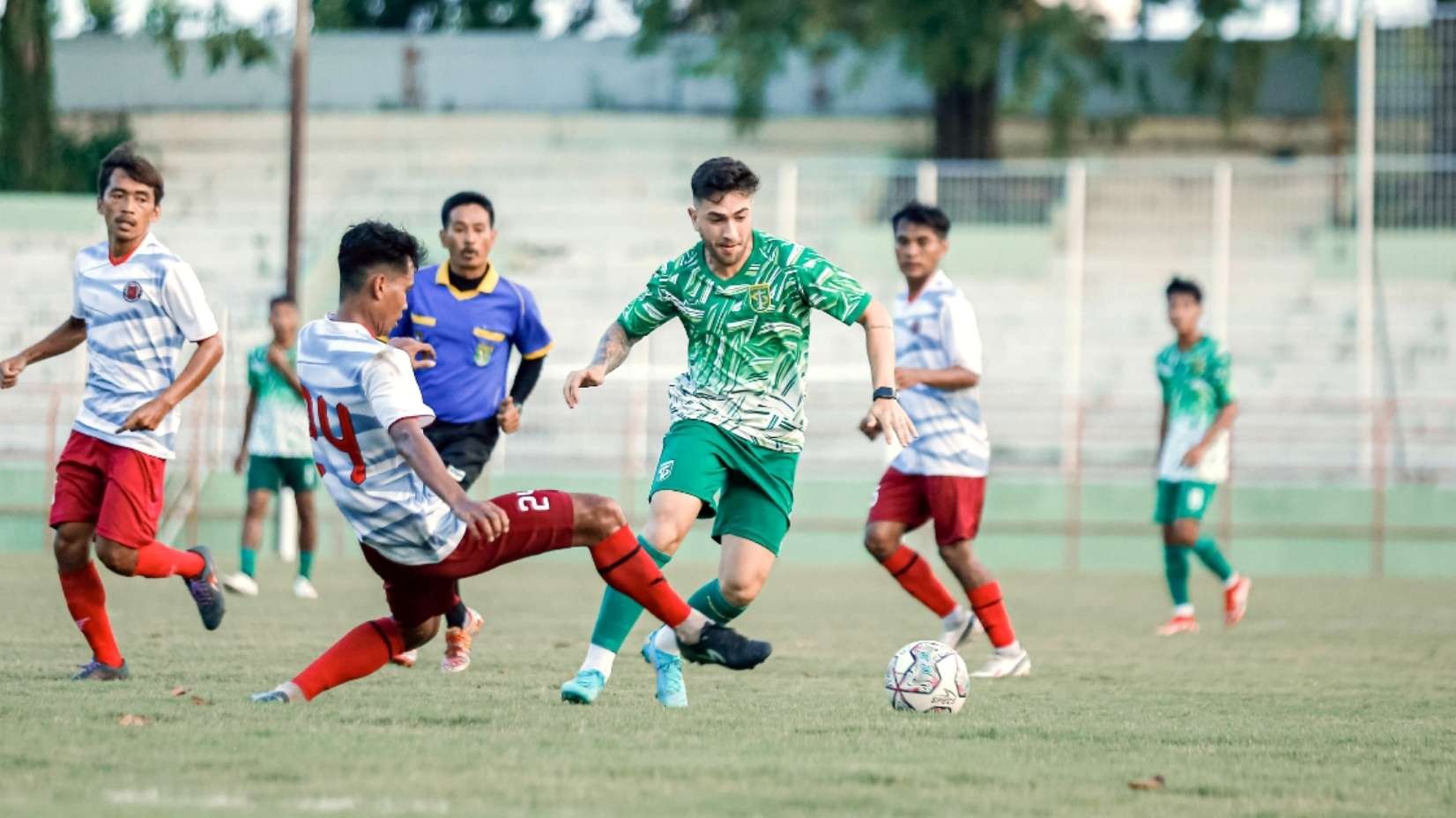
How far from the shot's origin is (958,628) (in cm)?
1045

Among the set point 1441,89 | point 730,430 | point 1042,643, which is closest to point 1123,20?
point 1441,89

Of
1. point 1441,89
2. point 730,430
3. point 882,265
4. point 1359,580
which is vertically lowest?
point 1359,580

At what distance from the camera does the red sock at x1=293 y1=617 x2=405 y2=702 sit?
686 cm

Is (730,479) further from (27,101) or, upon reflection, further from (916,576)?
(27,101)

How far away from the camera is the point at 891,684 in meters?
7.56

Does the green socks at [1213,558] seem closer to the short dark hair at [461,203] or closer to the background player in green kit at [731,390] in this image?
the short dark hair at [461,203]

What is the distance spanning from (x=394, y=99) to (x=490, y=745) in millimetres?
30460

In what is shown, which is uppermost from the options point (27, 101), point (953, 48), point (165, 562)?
point (953, 48)

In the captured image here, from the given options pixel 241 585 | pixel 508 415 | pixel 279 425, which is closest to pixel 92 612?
pixel 508 415

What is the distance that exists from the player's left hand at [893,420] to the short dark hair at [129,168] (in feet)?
9.77

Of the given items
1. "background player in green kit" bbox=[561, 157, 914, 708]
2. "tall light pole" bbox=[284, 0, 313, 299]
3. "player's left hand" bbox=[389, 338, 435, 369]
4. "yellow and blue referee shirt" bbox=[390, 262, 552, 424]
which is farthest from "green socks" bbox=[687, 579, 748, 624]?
"tall light pole" bbox=[284, 0, 313, 299]

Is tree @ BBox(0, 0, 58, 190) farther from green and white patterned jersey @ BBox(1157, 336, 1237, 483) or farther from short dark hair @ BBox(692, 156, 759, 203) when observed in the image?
short dark hair @ BBox(692, 156, 759, 203)

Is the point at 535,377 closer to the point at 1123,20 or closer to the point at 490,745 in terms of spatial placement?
the point at 490,745

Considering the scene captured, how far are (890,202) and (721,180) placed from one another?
66.8 feet
